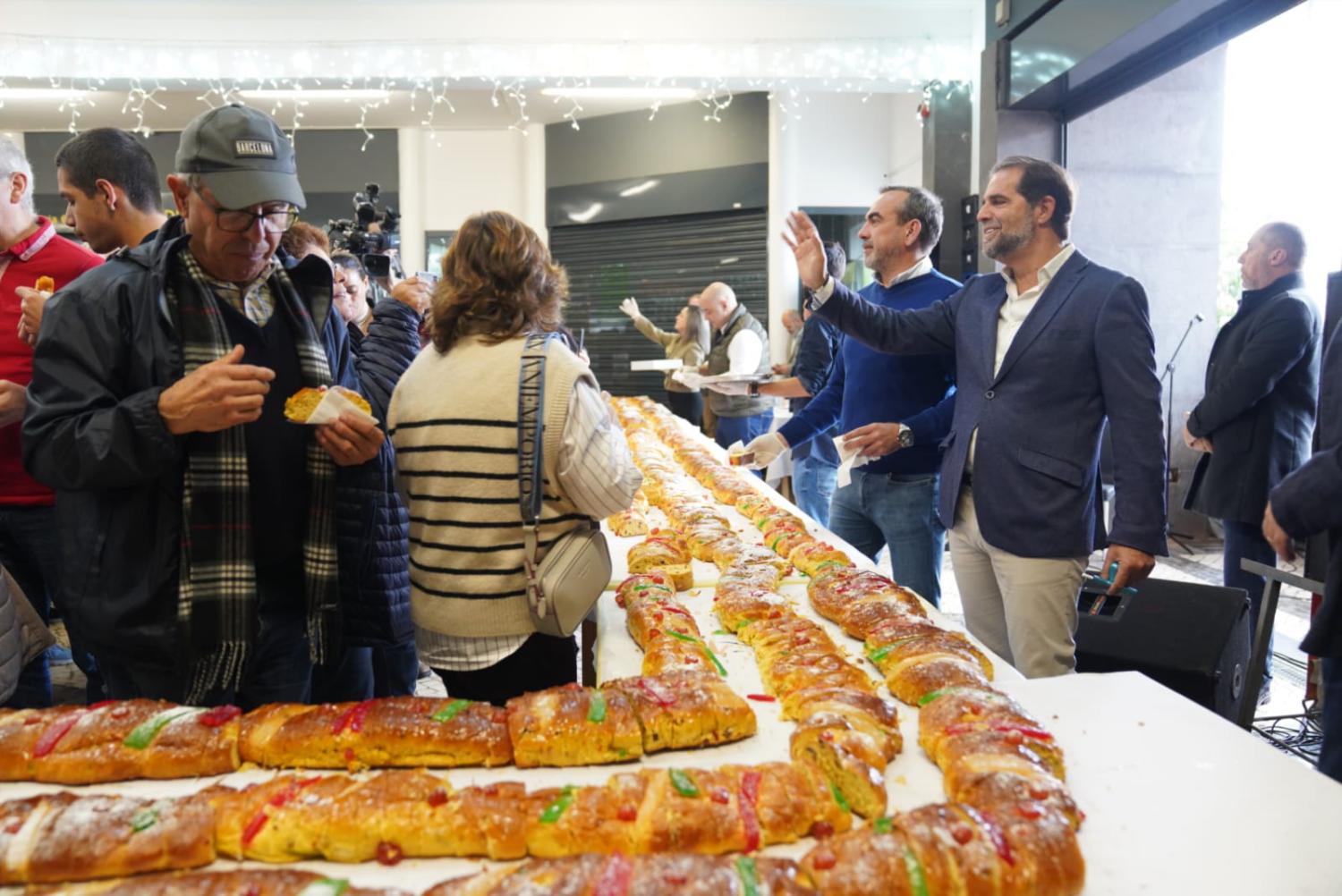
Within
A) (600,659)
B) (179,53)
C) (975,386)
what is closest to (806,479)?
(975,386)

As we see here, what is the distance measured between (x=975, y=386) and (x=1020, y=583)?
55 centimetres

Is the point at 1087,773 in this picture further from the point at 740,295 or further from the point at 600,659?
the point at 740,295

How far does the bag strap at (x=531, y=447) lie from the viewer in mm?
1613

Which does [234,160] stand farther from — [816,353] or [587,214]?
[587,214]

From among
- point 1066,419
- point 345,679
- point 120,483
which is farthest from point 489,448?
point 1066,419

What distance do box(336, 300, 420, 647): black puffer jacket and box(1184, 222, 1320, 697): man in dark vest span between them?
11.3 feet

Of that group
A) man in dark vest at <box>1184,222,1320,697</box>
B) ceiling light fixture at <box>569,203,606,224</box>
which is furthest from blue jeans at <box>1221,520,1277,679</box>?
ceiling light fixture at <box>569,203,606,224</box>

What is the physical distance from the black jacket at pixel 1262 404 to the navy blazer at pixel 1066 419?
1905mm

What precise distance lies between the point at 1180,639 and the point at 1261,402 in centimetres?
144

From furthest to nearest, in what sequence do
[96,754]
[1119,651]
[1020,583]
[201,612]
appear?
[1119,651] → [1020,583] → [201,612] → [96,754]

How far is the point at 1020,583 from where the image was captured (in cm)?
227

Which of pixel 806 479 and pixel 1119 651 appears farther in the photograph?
pixel 806 479

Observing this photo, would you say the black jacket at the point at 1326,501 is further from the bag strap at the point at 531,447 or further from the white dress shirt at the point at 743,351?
the white dress shirt at the point at 743,351

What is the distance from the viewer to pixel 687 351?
7430 mm
